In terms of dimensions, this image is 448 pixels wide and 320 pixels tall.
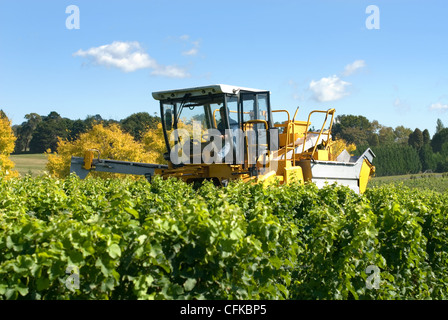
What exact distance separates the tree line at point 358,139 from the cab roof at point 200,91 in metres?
51.5

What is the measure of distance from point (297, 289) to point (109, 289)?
2544 mm

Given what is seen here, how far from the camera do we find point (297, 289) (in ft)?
18.8

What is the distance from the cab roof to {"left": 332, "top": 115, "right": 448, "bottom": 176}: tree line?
63.3m

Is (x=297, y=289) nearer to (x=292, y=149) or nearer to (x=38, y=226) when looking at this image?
(x=38, y=226)

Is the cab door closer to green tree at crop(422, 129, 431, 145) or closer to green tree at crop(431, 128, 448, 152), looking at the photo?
green tree at crop(431, 128, 448, 152)

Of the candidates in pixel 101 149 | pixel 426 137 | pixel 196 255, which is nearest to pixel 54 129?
pixel 101 149

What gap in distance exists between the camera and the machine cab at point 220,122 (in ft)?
36.9

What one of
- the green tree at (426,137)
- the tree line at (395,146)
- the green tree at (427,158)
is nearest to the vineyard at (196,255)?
the tree line at (395,146)

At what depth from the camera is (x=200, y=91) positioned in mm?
11477

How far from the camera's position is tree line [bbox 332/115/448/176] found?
245 feet

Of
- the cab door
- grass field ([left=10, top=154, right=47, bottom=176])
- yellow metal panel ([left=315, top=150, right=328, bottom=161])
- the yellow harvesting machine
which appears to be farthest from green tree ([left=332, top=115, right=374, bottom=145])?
the cab door

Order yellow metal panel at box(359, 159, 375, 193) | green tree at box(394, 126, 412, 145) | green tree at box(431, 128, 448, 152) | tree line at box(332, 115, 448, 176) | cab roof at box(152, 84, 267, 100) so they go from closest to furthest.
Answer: cab roof at box(152, 84, 267, 100) → yellow metal panel at box(359, 159, 375, 193) → tree line at box(332, 115, 448, 176) → green tree at box(431, 128, 448, 152) → green tree at box(394, 126, 412, 145)

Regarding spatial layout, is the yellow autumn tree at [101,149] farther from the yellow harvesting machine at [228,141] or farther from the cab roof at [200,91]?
the cab roof at [200,91]

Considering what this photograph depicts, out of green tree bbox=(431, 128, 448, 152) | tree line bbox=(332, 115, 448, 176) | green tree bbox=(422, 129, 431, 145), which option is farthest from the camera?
green tree bbox=(422, 129, 431, 145)
